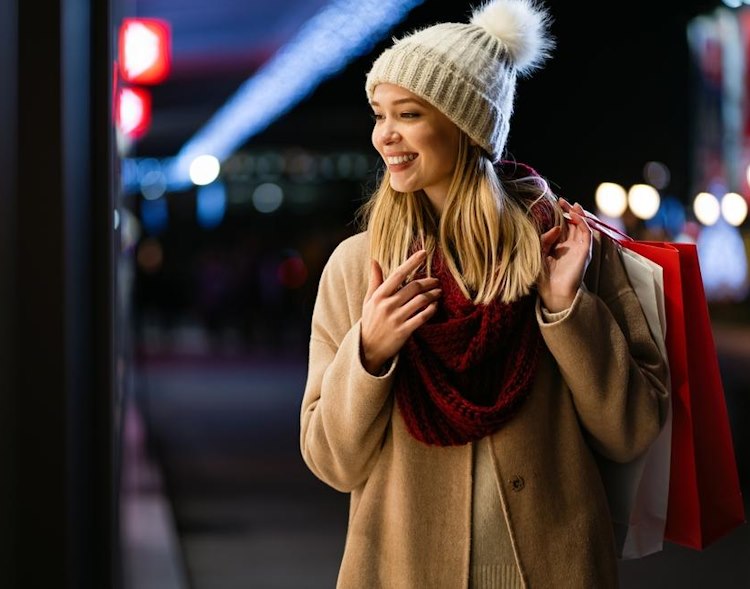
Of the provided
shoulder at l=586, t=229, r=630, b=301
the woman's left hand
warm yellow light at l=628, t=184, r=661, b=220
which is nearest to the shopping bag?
shoulder at l=586, t=229, r=630, b=301

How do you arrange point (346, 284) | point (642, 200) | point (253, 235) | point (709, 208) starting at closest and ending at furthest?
point (346, 284), point (642, 200), point (709, 208), point (253, 235)

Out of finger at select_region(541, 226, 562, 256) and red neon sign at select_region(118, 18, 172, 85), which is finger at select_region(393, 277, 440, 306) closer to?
finger at select_region(541, 226, 562, 256)

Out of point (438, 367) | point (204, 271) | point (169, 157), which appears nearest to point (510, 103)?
point (438, 367)

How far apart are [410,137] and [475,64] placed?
0.20 meters

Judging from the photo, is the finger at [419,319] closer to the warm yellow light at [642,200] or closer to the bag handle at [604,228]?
the bag handle at [604,228]

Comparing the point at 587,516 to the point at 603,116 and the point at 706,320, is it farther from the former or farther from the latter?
the point at 603,116

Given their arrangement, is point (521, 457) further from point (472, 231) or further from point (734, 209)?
point (734, 209)

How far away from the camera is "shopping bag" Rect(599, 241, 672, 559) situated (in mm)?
2664

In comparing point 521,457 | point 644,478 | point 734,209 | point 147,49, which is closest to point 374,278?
point 521,457

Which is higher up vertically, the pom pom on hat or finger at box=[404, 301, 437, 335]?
the pom pom on hat

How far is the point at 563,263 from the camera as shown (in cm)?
251

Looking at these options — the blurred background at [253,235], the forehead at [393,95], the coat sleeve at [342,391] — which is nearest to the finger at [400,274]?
the coat sleeve at [342,391]

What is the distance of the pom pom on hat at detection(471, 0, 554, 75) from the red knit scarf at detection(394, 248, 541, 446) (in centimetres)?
50

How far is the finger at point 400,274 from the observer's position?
8.02ft
